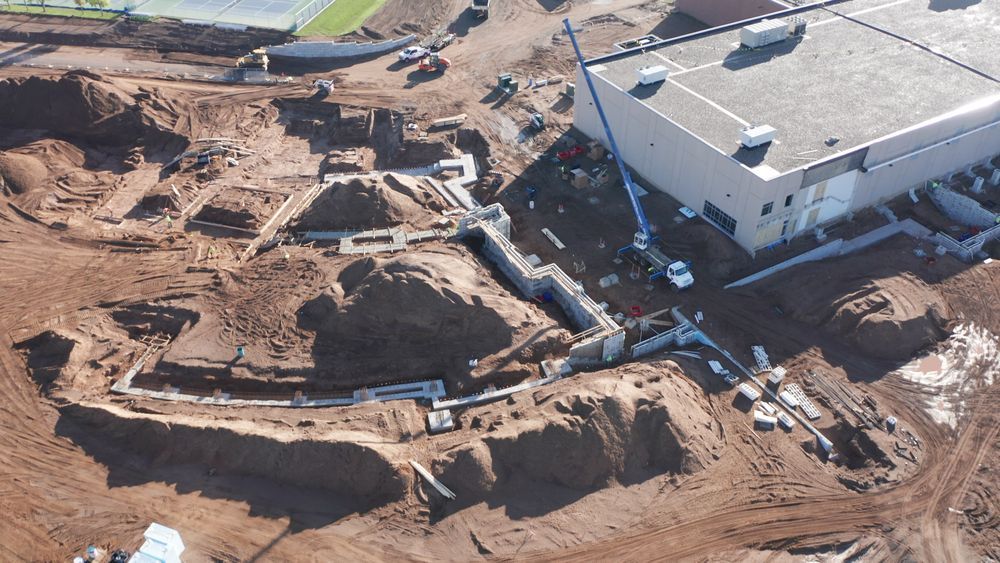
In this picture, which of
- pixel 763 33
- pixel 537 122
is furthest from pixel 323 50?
pixel 763 33

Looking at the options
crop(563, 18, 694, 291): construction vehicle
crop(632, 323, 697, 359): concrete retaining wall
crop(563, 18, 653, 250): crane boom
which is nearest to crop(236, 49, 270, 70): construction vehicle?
crop(563, 18, 653, 250): crane boom

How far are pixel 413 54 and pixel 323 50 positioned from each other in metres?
8.14

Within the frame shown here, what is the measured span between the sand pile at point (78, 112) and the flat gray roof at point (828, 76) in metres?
34.7

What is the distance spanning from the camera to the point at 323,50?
64312 mm

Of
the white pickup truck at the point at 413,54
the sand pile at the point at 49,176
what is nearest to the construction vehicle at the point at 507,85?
the white pickup truck at the point at 413,54

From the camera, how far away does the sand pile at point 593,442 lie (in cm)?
2948

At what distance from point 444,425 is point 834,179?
90.9ft

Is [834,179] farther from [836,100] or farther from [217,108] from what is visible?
[217,108]

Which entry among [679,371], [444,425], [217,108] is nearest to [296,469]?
[444,425]

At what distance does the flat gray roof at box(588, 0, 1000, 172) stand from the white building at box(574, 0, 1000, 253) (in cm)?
13

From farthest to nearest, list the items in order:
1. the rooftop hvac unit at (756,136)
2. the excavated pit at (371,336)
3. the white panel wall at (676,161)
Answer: the rooftop hvac unit at (756,136) < the white panel wall at (676,161) < the excavated pit at (371,336)

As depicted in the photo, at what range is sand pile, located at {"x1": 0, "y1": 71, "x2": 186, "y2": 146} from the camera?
53.8 m

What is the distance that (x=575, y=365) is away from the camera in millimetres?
36406

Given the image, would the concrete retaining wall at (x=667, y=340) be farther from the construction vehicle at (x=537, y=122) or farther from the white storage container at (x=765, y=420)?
the construction vehicle at (x=537, y=122)
